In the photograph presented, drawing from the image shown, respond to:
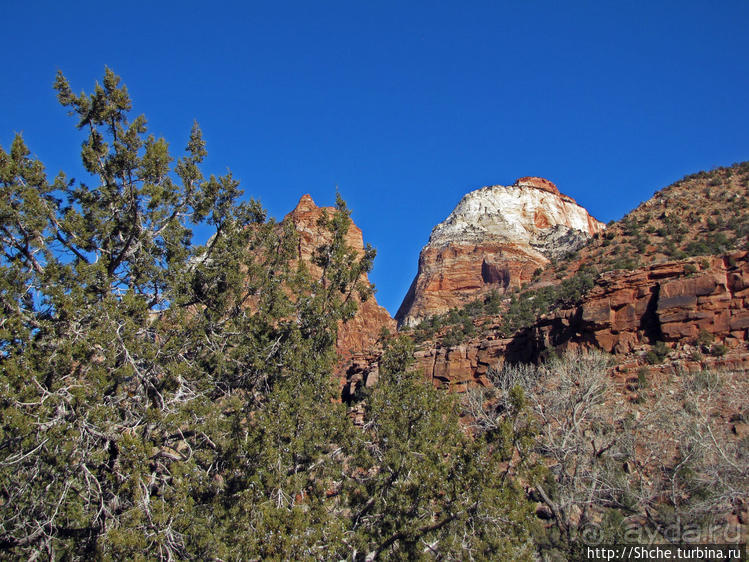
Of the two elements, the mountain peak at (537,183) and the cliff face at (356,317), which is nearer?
the cliff face at (356,317)

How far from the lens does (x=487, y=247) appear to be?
263ft

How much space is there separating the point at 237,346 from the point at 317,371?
1.87 metres

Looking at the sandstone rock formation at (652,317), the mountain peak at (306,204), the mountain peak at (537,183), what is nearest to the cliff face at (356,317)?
the mountain peak at (306,204)

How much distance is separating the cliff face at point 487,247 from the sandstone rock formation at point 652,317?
3627 cm

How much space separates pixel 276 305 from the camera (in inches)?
466

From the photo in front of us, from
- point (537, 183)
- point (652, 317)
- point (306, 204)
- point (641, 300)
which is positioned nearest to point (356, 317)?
point (306, 204)

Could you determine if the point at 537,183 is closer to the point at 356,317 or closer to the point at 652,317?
the point at 356,317

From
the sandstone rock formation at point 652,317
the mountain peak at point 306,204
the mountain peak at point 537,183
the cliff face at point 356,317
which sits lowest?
the sandstone rock formation at point 652,317

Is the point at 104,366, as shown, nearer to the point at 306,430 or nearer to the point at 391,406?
the point at 306,430

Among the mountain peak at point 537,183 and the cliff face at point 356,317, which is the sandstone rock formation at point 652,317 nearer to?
the cliff face at point 356,317

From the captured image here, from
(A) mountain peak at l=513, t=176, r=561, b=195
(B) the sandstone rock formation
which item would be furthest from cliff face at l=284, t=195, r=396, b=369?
(A) mountain peak at l=513, t=176, r=561, b=195

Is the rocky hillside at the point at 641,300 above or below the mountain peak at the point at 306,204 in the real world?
below

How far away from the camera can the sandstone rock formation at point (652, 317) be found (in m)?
27.0

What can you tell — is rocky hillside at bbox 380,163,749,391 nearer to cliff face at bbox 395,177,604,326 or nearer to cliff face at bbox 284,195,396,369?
cliff face at bbox 284,195,396,369
